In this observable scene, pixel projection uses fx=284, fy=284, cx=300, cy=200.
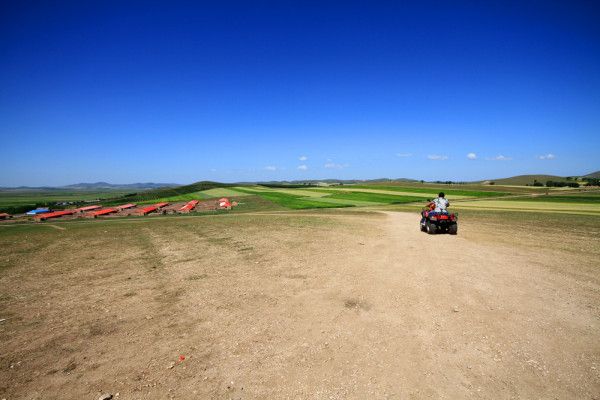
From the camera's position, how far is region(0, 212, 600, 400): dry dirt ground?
522cm

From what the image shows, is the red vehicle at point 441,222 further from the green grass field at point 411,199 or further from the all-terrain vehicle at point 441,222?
the green grass field at point 411,199

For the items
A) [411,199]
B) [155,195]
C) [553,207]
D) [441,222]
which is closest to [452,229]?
[441,222]

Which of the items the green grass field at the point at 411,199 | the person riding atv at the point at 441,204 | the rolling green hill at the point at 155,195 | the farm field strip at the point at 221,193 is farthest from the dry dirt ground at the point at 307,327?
the farm field strip at the point at 221,193

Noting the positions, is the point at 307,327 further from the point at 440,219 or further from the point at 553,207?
the point at 553,207

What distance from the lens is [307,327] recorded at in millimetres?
7113

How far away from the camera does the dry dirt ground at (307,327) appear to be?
522 centimetres

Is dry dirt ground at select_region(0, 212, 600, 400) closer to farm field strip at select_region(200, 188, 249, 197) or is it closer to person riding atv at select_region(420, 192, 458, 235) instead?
person riding atv at select_region(420, 192, 458, 235)

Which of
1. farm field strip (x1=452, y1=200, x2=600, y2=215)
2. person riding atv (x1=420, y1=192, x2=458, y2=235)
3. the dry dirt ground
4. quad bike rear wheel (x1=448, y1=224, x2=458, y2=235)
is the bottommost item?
the dry dirt ground

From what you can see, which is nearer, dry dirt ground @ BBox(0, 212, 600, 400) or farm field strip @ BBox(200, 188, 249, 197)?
dry dirt ground @ BBox(0, 212, 600, 400)

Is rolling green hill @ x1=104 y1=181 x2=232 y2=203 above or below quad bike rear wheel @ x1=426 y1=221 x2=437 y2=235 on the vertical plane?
above

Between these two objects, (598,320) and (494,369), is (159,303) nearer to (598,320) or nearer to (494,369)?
(494,369)

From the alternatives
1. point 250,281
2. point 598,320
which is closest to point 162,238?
point 250,281

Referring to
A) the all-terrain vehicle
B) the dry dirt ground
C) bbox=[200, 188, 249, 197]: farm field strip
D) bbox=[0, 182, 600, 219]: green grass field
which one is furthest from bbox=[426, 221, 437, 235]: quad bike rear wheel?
bbox=[200, 188, 249, 197]: farm field strip

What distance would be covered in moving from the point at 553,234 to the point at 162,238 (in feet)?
87.2
